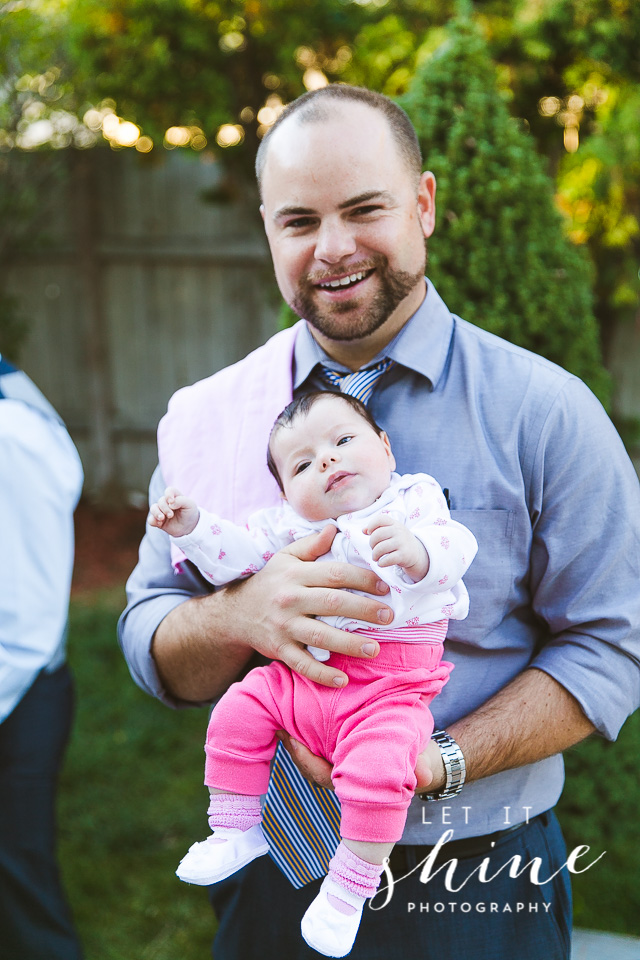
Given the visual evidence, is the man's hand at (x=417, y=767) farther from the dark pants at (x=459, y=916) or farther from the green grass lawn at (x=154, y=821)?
the green grass lawn at (x=154, y=821)

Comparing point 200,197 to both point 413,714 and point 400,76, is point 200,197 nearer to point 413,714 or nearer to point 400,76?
point 400,76

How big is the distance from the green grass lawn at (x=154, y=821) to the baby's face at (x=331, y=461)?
1668 mm

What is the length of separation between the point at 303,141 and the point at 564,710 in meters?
1.31

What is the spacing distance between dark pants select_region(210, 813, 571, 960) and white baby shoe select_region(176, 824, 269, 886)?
0.25m

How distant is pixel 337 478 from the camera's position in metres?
1.69

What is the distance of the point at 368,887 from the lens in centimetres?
152

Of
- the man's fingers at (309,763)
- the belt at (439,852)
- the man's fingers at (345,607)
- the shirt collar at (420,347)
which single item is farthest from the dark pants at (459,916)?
the shirt collar at (420,347)

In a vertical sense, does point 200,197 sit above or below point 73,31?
below

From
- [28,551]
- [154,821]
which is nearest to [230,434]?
[28,551]

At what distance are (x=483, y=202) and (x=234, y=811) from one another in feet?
6.34

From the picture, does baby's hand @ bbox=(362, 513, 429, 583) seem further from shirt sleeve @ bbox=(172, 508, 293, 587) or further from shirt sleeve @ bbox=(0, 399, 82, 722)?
shirt sleeve @ bbox=(0, 399, 82, 722)

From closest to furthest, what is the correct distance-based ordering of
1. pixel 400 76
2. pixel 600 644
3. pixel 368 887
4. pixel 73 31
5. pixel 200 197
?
pixel 368 887
pixel 600 644
pixel 400 76
pixel 73 31
pixel 200 197

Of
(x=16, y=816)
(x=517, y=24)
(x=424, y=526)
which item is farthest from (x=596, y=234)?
(x=16, y=816)

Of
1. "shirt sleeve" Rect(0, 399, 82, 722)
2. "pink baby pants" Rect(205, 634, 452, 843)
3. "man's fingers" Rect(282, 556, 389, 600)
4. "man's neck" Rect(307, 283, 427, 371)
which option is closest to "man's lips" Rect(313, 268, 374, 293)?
"man's neck" Rect(307, 283, 427, 371)
